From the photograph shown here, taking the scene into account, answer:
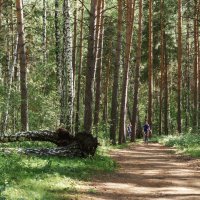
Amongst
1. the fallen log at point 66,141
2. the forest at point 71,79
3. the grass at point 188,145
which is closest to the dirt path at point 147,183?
the forest at point 71,79

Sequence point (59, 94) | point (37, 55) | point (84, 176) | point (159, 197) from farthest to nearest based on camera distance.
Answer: point (37, 55)
point (59, 94)
point (84, 176)
point (159, 197)

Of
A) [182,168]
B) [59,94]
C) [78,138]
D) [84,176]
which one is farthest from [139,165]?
[59,94]

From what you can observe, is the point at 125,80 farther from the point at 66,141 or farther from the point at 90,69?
the point at 66,141

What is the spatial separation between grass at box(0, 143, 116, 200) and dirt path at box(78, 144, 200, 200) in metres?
0.42

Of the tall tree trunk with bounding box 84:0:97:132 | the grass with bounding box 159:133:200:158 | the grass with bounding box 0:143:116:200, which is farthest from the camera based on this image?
the grass with bounding box 159:133:200:158

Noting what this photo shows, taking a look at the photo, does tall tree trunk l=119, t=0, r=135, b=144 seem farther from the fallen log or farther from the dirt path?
the fallen log

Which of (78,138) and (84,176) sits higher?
(78,138)

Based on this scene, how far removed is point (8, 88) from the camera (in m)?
19.7

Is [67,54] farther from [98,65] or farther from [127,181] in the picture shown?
[127,181]

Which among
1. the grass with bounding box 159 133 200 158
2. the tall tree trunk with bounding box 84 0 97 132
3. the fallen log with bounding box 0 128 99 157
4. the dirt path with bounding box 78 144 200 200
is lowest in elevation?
the dirt path with bounding box 78 144 200 200

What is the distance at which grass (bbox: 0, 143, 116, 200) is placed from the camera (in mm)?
8346

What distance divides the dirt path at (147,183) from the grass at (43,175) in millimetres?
422

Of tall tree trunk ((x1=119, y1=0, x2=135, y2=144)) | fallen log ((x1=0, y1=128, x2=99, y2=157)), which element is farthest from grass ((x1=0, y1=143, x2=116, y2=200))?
tall tree trunk ((x1=119, y1=0, x2=135, y2=144))

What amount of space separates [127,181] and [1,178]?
13.9 ft
